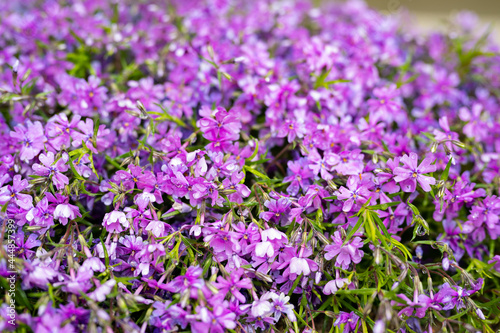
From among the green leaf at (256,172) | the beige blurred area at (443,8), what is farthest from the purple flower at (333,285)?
the beige blurred area at (443,8)

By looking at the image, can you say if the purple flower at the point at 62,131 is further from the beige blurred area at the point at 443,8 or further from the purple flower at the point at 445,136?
the beige blurred area at the point at 443,8

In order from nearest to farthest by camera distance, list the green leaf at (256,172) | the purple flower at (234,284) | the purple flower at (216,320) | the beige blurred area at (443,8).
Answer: the purple flower at (216,320) → the purple flower at (234,284) → the green leaf at (256,172) → the beige blurred area at (443,8)

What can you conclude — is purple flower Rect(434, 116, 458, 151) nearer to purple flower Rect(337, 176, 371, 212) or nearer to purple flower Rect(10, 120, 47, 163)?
purple flower Rect(337, 176, 371, 212)

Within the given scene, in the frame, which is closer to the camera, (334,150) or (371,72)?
(334,150)

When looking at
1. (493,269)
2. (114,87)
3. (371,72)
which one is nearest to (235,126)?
(114,87)

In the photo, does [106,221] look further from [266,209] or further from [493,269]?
[493,269]

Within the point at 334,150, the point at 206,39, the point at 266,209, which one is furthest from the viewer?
the point at 206,39

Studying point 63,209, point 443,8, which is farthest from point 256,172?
point 443,8

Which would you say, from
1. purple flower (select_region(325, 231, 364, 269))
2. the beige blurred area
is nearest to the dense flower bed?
purple flower (select_region(325, 231, 364, 269))
